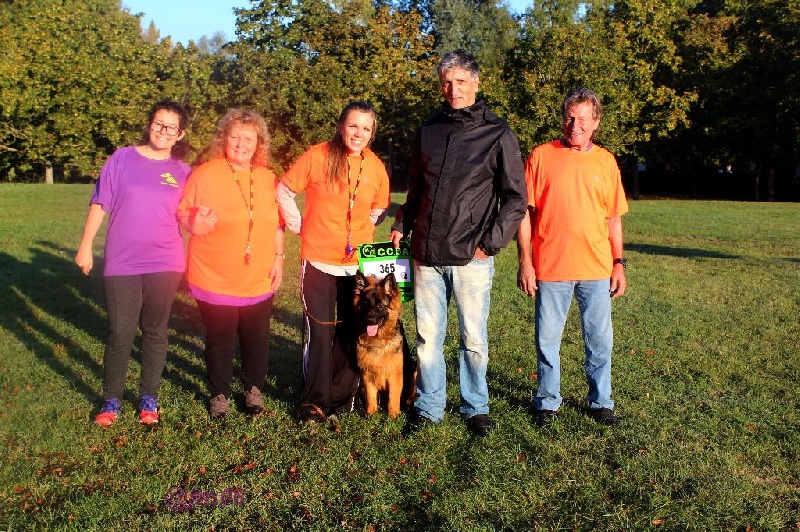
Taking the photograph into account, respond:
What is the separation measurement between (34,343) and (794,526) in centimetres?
742

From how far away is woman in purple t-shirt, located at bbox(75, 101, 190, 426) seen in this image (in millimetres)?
4941

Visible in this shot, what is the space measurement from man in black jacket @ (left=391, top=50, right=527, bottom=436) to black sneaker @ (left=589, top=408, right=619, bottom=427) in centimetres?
87

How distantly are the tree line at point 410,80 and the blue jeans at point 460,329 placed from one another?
1787 centimetres

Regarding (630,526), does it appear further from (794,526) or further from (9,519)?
(9,519)

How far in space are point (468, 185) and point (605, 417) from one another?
203 centimetres

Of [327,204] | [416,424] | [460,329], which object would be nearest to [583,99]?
[460,329]

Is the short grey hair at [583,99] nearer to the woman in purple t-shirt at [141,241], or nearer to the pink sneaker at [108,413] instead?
the woman in purple t-shirt at [141,241]

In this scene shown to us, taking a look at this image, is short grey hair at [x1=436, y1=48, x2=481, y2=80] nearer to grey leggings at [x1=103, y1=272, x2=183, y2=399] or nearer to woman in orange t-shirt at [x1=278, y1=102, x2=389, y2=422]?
woman in orange t-shirt at [x1=278, y1=102, x2=389, y2=422]

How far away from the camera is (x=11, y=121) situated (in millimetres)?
25141

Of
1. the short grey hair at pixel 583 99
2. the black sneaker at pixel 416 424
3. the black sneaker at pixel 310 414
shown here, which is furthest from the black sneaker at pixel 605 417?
the short grey hair at pixel 583 99

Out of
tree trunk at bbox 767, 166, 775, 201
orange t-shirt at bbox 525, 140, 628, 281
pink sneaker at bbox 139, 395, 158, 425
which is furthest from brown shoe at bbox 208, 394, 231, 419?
tree trunk at bbox 767, 166, 775, 201

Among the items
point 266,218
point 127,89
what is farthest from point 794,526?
point 127,89

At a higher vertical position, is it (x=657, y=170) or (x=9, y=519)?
(x=657, y=170)

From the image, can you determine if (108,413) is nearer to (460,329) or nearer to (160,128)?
(160,128)
